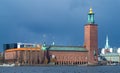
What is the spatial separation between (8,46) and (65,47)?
42.4m

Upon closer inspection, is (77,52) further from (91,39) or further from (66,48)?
(91,39)

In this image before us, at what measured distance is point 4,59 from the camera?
546 feet

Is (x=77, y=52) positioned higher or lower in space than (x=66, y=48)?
lower

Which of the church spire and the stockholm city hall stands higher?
the church spire

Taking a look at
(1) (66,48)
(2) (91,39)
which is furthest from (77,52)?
(2) (91,39)

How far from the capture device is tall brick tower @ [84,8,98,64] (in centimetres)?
15709

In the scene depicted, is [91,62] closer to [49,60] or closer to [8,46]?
[49,60]

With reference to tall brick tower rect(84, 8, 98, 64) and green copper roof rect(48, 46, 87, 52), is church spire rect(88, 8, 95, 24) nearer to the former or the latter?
tall brick tower rect(84, 8, 98, 64)

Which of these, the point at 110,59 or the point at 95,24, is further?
the point at 110,59

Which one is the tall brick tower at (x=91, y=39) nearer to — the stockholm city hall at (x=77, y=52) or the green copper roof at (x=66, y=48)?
the stockholm city hall at (x=77, y=52)

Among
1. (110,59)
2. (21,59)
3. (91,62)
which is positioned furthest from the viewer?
(110,59)

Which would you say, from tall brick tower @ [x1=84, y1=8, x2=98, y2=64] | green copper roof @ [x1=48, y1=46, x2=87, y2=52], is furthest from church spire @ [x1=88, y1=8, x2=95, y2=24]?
green copper roof @ [x1=48, y1=46, x2=87, y2=52]

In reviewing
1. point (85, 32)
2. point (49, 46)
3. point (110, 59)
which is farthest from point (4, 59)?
point (110, 59)

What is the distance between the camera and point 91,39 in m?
157
